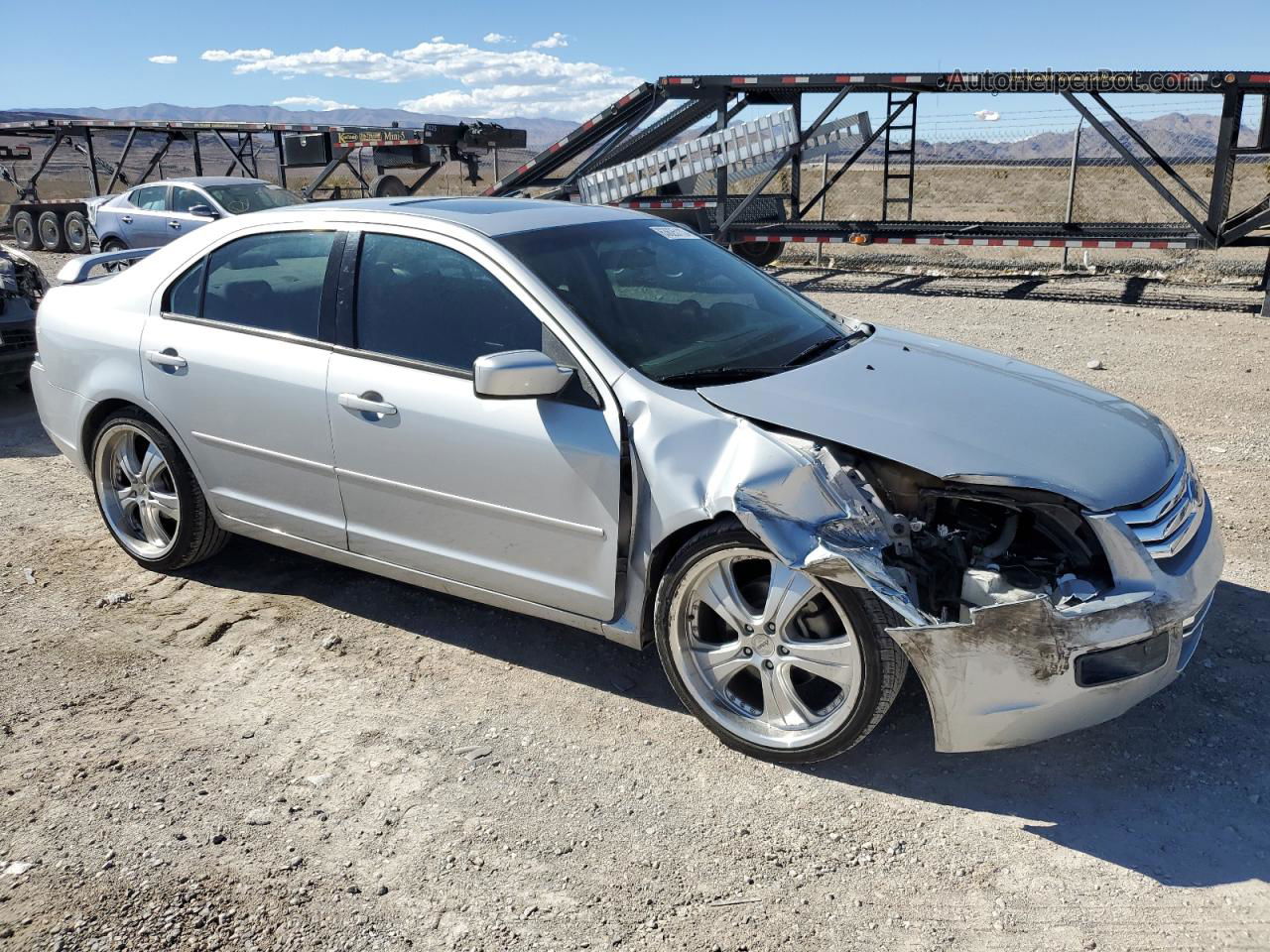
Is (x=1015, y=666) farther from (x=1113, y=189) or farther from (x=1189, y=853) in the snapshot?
(x=1113, y=189)

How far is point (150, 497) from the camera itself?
4.94 m

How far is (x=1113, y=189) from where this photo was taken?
3369 centimetres

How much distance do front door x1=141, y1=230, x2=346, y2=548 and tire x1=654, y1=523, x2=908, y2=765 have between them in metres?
1.55

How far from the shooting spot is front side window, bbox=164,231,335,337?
4262 millimetres

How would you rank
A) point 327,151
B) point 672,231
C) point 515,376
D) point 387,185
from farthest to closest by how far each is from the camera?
point 327,151 → point 387,185 → point 672,231 → point 515,376

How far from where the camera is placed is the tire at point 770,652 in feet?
10.3

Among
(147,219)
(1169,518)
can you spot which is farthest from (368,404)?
(147,219)

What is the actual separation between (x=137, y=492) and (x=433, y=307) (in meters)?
1.99

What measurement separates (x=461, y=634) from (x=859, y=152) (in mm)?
11818

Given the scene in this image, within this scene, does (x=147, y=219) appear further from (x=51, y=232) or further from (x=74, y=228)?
(x=51, y=232)

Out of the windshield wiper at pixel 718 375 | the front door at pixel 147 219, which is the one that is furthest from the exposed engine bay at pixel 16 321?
the front door at pixel 147 219

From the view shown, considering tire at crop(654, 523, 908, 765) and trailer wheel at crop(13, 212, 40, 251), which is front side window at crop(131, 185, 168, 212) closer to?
trailer wheel at crop(13, 212, 40, 251)

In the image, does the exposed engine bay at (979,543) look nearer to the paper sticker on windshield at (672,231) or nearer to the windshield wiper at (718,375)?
the windshield wiper at (718,375)

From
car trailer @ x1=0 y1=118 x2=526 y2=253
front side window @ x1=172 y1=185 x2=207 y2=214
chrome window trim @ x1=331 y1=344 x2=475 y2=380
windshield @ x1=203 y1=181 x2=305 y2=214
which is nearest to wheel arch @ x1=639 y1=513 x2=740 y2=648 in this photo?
chrome window trim @ x1=331 y1=344 x2=475 y2=380
